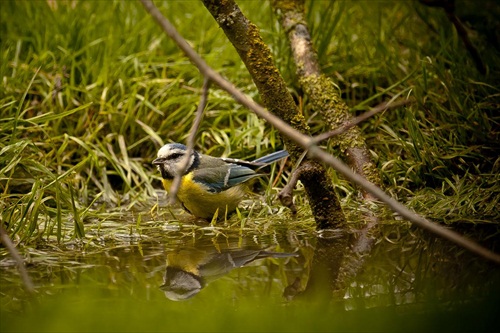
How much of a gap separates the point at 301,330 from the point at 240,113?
2.57 m

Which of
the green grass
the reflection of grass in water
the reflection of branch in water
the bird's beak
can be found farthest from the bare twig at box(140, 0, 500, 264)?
the bird's beak

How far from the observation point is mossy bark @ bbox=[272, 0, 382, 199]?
11.9 ft

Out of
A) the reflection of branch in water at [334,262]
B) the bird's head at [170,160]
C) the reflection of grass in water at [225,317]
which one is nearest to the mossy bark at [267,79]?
the reflection of branch in water at [334,262]

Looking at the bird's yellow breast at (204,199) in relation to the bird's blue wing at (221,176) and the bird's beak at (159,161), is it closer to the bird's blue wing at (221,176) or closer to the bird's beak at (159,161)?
the bird's blue wing at (221,176)

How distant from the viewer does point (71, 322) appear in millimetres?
2154

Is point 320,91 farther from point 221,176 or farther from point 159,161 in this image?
point 159,161

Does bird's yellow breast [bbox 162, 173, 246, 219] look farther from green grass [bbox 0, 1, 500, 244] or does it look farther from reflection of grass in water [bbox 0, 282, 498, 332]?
reflection of grass in water [bbox 0, 282, 498, 332]

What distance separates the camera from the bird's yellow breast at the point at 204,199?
3.66 meters

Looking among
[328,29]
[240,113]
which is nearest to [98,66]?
[240,113]

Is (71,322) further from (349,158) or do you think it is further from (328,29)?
(328,29)

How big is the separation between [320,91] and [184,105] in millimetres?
1016

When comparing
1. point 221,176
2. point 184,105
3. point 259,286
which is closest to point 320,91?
point 221,176

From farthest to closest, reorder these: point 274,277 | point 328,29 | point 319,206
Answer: point 328,29 → point 319,206 → point 274,277

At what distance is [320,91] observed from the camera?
3.84 meters
